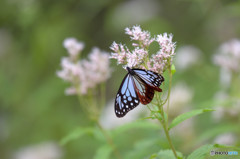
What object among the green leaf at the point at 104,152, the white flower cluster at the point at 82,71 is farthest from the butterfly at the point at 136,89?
the white flower cluster at the point at 82,71

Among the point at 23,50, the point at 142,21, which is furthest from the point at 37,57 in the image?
the point at 142,21

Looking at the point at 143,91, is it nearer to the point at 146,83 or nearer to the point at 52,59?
the point at 146,83

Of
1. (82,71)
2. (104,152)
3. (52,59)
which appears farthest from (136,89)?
(52,59)

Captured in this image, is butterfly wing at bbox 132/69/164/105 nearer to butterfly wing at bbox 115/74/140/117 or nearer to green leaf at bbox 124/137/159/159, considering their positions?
butterfly wing at bbox 115/74/140/117

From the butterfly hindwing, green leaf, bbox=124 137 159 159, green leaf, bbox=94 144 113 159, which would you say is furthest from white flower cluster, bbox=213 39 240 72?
the butterfly hindwing

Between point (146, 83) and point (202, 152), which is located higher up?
point (146, 83)

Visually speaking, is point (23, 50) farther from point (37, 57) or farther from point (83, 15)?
point (83, 15)
